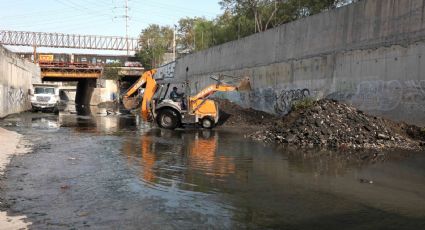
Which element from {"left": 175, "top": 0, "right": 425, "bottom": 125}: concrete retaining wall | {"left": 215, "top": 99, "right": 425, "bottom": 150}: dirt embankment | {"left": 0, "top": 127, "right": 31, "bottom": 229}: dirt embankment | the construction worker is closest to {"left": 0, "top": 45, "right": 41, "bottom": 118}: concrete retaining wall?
the construction worker

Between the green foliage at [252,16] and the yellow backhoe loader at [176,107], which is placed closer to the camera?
the yellow backhoe loader at [176,107]

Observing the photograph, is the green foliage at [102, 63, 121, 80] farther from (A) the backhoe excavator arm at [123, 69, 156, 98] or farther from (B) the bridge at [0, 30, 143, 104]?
(A) the backhoe excavator arm at [123, 69, 156, 98]

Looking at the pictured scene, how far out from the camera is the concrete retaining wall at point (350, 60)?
1691 centimetres

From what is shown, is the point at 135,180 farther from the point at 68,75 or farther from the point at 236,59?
the point at 68,75

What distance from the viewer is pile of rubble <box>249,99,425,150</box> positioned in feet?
52.2

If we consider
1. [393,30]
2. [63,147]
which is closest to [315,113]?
[393,30]

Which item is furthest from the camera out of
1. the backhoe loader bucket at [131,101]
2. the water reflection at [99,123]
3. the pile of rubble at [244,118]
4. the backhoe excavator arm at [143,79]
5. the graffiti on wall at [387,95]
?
the backhoe loader bucket at [131,101]

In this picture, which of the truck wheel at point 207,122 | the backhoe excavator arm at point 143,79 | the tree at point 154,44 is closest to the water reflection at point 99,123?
the backhoe excavator arm at point 143,79

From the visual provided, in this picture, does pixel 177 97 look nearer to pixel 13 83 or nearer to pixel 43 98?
pixel 13 83

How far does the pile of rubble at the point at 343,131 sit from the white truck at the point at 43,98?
24282 mm

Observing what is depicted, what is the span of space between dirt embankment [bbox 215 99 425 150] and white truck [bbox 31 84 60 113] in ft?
78.1

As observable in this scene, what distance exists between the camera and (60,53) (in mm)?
102312

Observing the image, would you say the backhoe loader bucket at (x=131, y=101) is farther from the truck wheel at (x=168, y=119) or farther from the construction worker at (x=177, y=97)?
the construction worker at (x=177, y=97)

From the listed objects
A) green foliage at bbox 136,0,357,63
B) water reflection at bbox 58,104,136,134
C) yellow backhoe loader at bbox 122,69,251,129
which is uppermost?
green foliage at bbox 136,0,357,63
